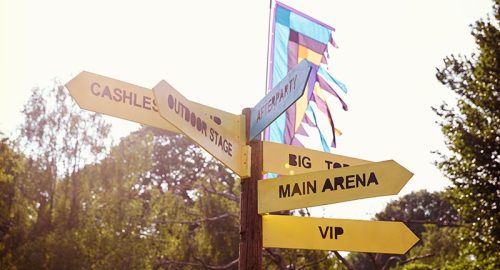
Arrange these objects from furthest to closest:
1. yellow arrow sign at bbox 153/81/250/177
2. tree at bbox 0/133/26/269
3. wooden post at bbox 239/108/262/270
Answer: tree at bbox 0/133/26/269
wooden post at bbox 239/108/262/270
yellow arrow sign at bbox 153/81/250/177

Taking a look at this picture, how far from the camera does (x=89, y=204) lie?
1908 cm

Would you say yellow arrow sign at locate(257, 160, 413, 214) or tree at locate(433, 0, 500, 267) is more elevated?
tree at locate(433, 0, 500, 267)

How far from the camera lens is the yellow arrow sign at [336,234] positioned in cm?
317

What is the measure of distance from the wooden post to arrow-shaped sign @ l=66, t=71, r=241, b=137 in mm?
343

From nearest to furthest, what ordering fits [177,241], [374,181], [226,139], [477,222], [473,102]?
[374,181], [226,139], [477,222], [473,102], [177,241]

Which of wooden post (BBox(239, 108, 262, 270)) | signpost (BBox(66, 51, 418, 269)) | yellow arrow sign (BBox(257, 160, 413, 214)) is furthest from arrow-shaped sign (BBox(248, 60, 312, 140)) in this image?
yellow arrow sign (BBox(257, 160, 413, 214))

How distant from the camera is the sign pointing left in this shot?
2719 millimetres

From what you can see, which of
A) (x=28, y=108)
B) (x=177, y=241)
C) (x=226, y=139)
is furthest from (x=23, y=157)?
(x=226, y=139)

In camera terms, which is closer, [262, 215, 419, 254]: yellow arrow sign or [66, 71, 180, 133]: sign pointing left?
[66, 71, 180, 133]: sign pointing left

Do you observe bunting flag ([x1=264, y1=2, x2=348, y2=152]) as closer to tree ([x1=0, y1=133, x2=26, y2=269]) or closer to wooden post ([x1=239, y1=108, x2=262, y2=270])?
wooden post ([x1=239, y1=108, x2=262, y2=270])

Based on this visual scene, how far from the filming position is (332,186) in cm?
302

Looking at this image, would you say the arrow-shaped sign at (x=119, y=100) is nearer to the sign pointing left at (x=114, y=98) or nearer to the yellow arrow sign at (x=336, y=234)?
the sign pointing left at (x=114, y=98)

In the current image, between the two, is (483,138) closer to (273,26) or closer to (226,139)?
(273,26)

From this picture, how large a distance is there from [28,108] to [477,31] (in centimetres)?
1640
